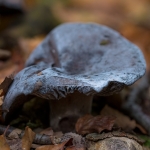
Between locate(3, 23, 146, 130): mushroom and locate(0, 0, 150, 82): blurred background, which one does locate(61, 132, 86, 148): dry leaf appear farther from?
locate(0, 0, 150, 82): blurred background

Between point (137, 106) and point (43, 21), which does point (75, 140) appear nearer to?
point (137, 106)

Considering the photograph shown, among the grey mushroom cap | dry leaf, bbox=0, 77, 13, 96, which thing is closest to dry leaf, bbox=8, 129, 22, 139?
the grey mushroom cap

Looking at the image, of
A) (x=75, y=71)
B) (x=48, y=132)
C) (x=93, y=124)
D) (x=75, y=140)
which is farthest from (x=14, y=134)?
(x=75, y=71)

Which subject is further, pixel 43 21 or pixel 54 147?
pixel 43 21

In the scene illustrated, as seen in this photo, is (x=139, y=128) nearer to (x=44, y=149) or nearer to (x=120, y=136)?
(x=120, y=136)

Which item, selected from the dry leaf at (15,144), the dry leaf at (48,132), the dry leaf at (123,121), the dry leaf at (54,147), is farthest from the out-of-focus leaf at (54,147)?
the dry leaf at (123,121)

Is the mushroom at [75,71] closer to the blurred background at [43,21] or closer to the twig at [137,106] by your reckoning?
the blurred background at [43,21]
